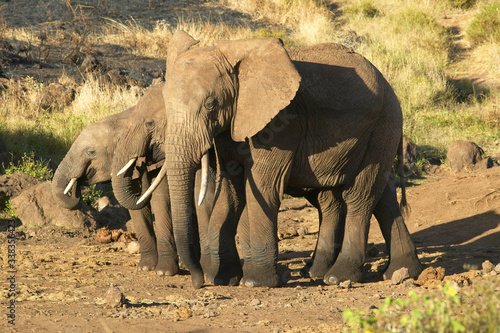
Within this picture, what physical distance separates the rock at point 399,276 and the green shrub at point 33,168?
6632 millimetres

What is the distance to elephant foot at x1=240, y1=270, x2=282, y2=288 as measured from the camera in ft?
22.7

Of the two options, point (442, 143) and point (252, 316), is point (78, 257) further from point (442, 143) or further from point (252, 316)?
point (442, 143)

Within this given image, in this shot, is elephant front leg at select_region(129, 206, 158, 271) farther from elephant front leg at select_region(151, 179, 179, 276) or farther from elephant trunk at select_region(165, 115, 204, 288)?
elephant trunk at select_region(165, 115, 204, 288)

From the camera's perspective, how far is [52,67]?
18.4m

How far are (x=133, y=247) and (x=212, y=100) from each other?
3482 millimetres

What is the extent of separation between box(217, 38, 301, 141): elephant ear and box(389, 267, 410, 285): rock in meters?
2.14

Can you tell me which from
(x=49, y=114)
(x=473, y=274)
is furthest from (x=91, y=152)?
(x=49, y=114)

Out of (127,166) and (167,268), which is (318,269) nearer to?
(167,268)

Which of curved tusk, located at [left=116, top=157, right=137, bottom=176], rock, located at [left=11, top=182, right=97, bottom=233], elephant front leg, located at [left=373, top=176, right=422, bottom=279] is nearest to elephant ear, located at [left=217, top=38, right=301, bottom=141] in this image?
curved tusk, located at [left=116, top=157, right=137, bottom=176]

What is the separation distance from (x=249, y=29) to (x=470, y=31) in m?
6.59

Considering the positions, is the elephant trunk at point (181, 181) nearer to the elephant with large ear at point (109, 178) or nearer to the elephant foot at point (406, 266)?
the elephant with large ear at point (109, 178)

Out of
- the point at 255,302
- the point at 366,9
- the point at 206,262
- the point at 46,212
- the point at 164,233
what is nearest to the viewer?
the point at 255,302

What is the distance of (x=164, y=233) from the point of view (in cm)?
795

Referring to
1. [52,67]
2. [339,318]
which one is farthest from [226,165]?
[52,67]
